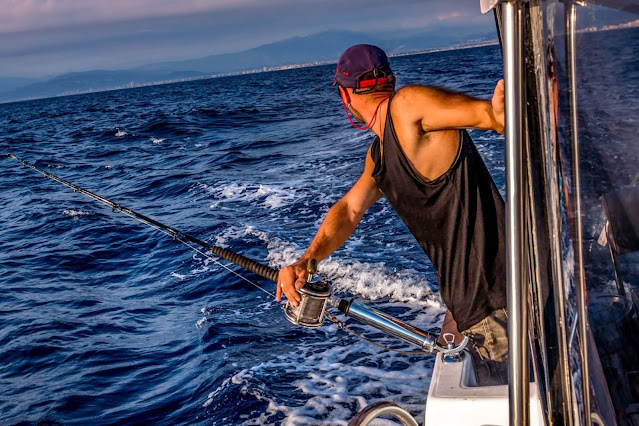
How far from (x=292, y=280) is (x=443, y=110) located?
700 mm

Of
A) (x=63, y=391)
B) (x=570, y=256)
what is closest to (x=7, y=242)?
(x=63, y=391)

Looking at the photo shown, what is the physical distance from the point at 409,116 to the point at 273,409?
2.75 meters

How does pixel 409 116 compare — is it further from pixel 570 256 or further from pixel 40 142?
pixel 40 142

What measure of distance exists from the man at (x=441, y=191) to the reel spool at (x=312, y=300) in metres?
0.05

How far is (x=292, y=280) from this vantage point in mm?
2061

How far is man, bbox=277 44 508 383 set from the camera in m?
2.04

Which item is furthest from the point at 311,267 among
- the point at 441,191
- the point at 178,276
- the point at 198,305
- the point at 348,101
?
the point at 178,276

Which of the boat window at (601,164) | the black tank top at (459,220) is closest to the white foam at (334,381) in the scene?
the black tank top at (459,220)

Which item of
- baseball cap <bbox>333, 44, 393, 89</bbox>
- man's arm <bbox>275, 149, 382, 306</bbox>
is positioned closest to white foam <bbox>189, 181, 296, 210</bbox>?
man's arm <bbox>275, 149, 382, 306</bbox>

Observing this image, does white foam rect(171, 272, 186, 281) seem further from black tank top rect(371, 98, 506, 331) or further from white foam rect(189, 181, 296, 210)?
black tank top rect(371, 98, 506, 331)

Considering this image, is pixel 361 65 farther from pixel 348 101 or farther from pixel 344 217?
pixel 344 217

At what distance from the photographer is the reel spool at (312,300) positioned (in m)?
1.94

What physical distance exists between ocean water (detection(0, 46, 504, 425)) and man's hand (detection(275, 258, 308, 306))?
2.17 m

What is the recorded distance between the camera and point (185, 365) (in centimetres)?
516
